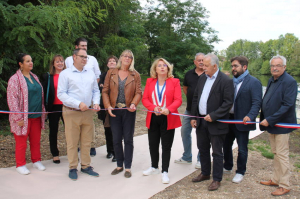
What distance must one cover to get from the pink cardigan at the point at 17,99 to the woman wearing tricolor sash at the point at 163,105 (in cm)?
197

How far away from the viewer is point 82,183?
3824 mm

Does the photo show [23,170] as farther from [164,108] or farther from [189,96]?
[189,96]

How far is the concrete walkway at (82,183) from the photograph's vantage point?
3.47 meters

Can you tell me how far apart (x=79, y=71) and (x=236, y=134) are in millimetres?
2707

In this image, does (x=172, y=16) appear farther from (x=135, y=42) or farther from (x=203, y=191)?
(x=203, y=191)

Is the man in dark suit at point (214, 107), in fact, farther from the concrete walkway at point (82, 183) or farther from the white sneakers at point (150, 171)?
the white sneakers at point (150, 171)

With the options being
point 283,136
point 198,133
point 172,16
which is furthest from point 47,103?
point 172,16

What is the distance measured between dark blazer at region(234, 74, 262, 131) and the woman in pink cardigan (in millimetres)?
3330

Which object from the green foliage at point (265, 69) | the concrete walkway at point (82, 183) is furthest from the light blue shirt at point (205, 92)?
the green foliage at point (265, 69)

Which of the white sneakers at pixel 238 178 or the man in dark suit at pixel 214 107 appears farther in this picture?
the white sneakers at pixel 238 178

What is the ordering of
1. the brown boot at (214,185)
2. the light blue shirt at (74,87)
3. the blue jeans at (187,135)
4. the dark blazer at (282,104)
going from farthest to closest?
the blue jeans at (187,135), the light blue shirt at (74,87), the brown boot at (214,185), the dark blazer at (282,104)

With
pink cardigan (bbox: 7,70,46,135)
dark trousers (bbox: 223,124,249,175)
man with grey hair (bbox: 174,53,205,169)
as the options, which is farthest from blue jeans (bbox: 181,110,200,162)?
pink cardigan (bbox: 7,70,46,135)

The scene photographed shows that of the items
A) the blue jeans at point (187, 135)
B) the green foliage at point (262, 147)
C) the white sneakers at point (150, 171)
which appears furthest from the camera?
the green foliage at point (262, 147)

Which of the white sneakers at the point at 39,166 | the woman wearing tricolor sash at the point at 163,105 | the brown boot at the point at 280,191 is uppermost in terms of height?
the woman wearing tricolor sash at the point at 163,105
